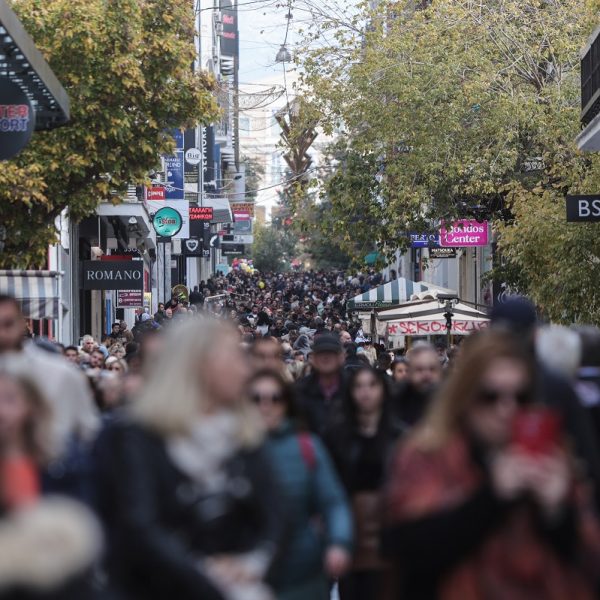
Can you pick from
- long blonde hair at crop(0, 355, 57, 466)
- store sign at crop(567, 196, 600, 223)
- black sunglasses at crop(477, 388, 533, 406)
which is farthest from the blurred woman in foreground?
store sign at crop(567, 196, 600, 223)

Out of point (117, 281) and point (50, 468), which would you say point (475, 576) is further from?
point (117, 281)

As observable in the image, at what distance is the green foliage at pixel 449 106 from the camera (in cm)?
2861

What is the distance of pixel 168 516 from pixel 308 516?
1.35 metres

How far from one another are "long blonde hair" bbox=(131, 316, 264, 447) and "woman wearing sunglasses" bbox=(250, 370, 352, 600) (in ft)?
A: 3.58

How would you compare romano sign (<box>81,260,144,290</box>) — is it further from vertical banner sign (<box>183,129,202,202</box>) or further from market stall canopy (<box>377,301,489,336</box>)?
vertical banner sign (<box>183,129,202,202</box>)

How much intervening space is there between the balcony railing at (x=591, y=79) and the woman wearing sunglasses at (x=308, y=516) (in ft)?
48.5

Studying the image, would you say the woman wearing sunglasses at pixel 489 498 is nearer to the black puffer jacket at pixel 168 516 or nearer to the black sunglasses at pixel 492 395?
the black sunglasses at pixel 492 395

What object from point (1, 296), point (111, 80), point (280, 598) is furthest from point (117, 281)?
point (280, 598)

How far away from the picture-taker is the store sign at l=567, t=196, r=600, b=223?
18.4 m

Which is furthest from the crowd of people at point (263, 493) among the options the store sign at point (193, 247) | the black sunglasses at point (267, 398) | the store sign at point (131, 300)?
the store sign at point (193, 247)

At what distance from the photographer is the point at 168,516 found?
177 inches

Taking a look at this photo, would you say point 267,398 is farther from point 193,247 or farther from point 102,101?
point 193,247

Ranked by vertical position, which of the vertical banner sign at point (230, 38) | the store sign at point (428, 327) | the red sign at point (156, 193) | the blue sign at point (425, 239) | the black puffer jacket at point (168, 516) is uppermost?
the vertical banner sign at point (230, 38)

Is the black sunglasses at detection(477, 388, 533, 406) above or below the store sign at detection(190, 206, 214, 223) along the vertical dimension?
below
